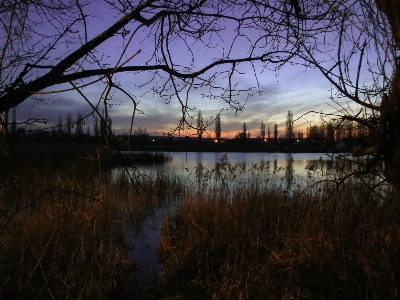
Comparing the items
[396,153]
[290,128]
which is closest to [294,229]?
[290,128]

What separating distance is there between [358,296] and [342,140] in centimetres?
158

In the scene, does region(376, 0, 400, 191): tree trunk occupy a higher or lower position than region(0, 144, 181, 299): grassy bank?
higher

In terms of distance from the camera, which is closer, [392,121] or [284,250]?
[392,121]

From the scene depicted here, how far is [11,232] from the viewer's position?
17.4 ft

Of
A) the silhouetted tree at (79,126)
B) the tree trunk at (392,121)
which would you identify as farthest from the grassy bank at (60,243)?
the tree trunk at (392,121)

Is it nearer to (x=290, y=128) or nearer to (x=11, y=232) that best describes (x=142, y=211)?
(x=11, y=232)

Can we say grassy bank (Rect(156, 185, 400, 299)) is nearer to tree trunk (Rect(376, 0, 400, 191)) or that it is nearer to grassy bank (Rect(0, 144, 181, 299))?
tree trunk (Rect(376, 0, 400, 191))

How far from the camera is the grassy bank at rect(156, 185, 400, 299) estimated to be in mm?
3965

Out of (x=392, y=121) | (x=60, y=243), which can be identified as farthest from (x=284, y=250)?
(x=60, y=243)

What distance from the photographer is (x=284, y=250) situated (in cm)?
474

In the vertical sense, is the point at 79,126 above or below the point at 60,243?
above

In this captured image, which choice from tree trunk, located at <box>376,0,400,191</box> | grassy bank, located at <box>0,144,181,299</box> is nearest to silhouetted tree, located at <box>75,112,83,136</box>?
grassy bank, located at <box>0,144,181,299</box>

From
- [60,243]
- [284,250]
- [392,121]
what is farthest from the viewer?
[60,243]

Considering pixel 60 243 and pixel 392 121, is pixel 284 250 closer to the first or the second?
pixel 392 121
